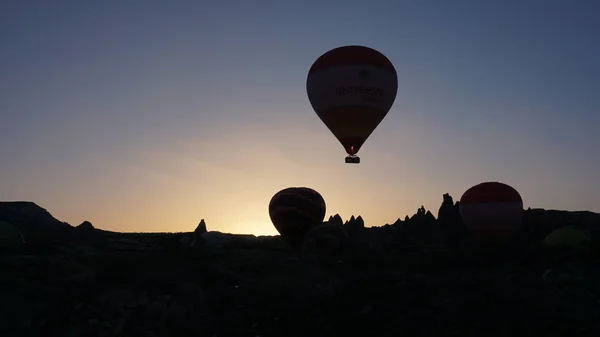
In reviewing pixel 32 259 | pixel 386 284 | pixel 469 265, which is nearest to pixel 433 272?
pixel 469 265

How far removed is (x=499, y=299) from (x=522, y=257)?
22.3ft

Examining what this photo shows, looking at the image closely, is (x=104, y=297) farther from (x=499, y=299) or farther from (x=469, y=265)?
(x=469, y=265)

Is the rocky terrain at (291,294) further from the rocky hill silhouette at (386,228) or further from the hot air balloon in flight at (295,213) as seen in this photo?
the rocky hill silhouette at (386,228)

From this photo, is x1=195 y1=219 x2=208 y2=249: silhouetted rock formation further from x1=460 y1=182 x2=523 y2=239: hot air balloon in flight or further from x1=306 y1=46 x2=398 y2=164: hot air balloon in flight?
x1=460 y1=182 x2=523 y2=239: hot air balloon in flight

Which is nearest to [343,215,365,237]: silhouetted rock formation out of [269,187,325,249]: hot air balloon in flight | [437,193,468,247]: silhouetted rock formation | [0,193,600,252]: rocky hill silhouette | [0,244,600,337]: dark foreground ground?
[0,193,600,252]: rocky hill silhouette

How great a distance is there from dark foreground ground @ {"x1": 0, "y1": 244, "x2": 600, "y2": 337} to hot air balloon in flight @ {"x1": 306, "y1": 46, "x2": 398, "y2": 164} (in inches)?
363

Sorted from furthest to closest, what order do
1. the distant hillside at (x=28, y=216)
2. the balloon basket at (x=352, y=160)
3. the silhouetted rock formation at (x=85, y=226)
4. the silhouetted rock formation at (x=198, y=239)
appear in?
the distant hillside at (x=28, y=216), the silhouetted rock formation at (x=85, y=226), the balloon basket at (x=352, y=160), the silhouetted rock formation at (x=198, y=239)

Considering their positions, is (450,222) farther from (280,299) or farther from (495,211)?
(280,299)

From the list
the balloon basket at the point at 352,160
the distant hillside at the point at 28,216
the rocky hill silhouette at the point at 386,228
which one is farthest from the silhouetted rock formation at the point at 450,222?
the distant hillside at the point at 28,216

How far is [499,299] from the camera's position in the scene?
1393 centimetres

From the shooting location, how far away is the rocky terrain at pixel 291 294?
12.6m

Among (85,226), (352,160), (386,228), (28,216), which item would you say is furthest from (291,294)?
(28,216)

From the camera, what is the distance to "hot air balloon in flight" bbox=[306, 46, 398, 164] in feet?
83.8

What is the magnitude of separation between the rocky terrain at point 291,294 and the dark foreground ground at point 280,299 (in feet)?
0.08
